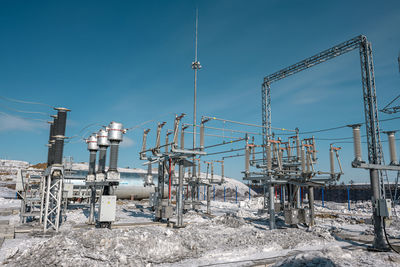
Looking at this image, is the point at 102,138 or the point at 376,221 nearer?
the point at 376,221

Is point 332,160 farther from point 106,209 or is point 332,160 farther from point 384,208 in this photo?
point 106,209

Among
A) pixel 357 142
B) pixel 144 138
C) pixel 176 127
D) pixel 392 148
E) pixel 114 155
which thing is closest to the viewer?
pixel 357 142

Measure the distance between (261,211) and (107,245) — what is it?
19.2 metres

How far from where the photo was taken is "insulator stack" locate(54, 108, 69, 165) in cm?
1585

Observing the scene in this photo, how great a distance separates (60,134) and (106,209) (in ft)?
16.2

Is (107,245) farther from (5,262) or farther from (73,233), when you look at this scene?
(5,262)

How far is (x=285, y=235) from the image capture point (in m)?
14.8

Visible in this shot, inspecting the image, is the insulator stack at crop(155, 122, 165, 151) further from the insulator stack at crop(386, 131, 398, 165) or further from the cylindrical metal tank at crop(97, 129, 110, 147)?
the insulator stack at crop(386, 131, 398, 165)

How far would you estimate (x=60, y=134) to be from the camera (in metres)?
16.1

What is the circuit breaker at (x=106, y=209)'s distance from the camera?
15352 mm

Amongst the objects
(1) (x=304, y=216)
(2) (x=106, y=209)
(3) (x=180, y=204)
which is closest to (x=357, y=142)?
(1) (x=304, y=216)

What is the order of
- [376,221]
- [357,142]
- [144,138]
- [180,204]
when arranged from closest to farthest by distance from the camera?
[376,221] → [357,142] → [180,204] → [144,138]

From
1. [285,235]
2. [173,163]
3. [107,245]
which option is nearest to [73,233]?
[107,245]

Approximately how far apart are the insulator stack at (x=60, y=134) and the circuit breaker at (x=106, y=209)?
3.24 m
